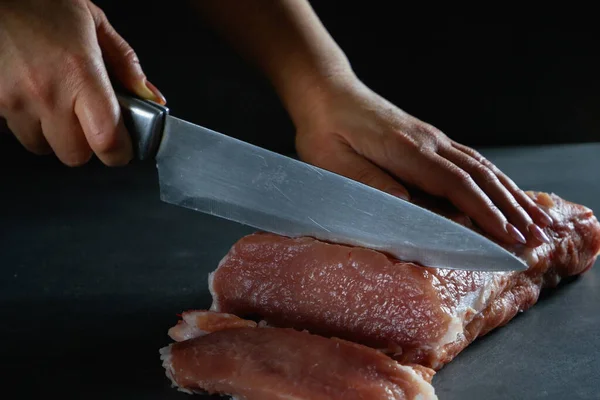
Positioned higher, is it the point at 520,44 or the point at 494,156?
the point at 520,44

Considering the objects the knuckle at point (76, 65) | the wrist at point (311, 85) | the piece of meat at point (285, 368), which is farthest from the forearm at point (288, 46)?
the piece of meat at point (285, 368)

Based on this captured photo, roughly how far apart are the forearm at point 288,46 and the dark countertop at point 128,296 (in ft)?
1.74

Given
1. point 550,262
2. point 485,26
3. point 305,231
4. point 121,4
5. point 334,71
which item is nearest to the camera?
point 305,231

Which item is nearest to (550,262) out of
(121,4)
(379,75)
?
(379,75)

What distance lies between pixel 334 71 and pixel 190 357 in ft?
3.88

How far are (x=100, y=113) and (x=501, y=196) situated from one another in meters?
1.06

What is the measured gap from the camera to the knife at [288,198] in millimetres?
1965

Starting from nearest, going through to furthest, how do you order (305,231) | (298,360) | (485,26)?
(298,360)
(305,231)
(485,26)

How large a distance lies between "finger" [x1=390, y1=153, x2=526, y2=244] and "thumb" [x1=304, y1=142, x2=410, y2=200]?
56mm

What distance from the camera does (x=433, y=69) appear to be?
4.13 meters

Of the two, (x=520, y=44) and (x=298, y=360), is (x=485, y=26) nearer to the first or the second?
(x=520, y=44)

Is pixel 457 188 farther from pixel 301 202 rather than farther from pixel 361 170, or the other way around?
pixel 301 202

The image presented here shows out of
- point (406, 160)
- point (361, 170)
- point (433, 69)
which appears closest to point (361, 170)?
point (361, 170)

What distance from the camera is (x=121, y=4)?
3672 mm
